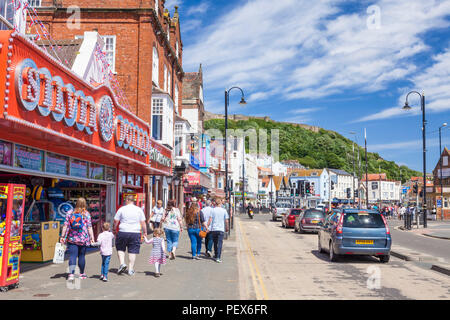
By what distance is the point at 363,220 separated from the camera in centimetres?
1308

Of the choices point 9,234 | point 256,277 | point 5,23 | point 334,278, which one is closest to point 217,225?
point 256,277

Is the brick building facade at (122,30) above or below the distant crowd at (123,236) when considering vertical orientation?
above

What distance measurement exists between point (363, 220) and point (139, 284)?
7141mm

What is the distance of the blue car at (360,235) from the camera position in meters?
12.7

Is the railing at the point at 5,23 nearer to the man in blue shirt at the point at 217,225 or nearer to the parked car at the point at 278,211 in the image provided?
the man in blue shirt at the point at 217,225

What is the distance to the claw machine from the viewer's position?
780 cm

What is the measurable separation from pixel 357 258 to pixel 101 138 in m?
8.78

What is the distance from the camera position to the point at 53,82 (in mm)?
10008

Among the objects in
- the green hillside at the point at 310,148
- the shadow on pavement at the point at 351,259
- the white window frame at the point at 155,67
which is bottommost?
the shadow on pavement at the point at 351,259

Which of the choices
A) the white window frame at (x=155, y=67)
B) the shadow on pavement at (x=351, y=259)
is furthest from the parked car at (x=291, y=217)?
the shadow on pavement at (x=351, y=259)

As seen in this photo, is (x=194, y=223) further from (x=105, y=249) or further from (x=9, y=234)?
(x=9, y=234)

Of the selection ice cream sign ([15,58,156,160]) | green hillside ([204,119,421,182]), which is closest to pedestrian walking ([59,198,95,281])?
ice cream sign ([15,58,156,160])

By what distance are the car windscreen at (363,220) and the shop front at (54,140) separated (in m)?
7.52
